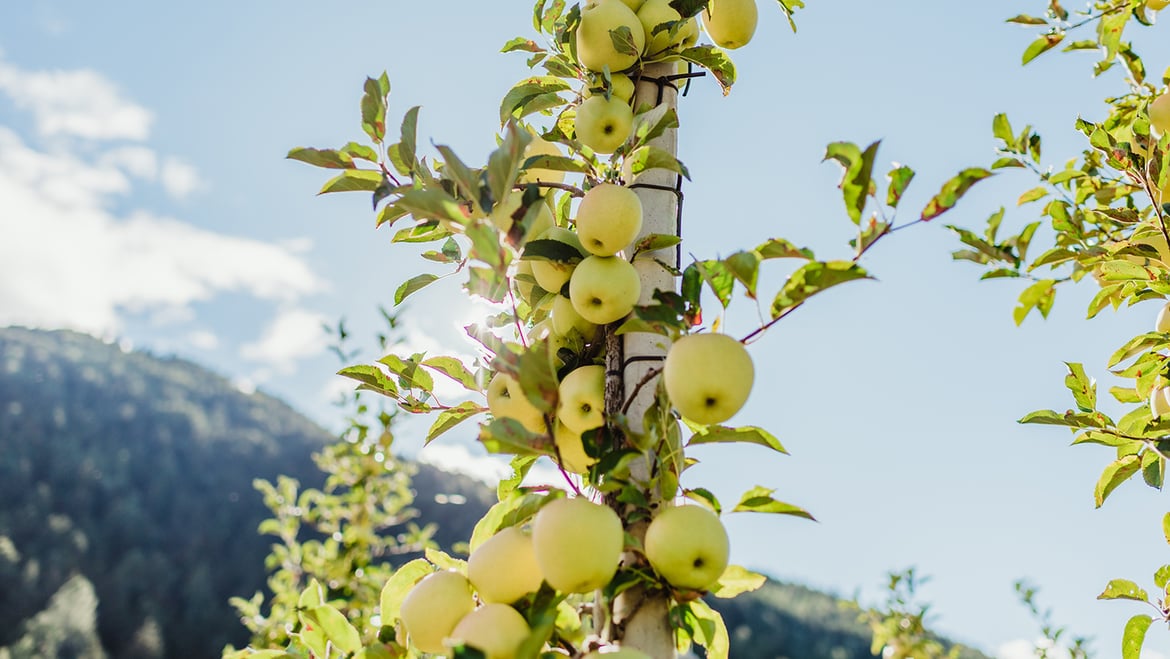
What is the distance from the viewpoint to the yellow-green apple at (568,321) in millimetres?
974

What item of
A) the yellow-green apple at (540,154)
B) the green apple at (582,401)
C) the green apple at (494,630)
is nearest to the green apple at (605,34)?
the yellow-green apple at (540,154)

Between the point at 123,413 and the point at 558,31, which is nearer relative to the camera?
the point at 558,31

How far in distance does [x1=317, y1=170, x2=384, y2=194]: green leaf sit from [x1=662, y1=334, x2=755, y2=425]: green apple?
18.2 inches

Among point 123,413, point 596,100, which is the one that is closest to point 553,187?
point 596,100

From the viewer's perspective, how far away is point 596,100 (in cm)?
100

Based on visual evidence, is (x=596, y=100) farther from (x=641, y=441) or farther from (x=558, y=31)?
(x=641, y=441)

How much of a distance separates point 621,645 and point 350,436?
3.08 meters

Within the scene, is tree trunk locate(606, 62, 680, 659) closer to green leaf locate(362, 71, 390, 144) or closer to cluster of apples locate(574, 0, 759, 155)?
cluster of apples locate(574, 0, 759, 155)

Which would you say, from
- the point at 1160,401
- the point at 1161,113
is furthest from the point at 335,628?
the point at 1161,113

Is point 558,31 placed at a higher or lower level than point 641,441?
higher

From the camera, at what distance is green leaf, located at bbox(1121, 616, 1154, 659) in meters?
1.25

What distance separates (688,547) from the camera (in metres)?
0.70

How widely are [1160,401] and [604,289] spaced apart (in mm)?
1158

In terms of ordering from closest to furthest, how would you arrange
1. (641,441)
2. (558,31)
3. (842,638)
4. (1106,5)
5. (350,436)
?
(641,441), (558,31), (1106,5), (350,436), (842,638)
